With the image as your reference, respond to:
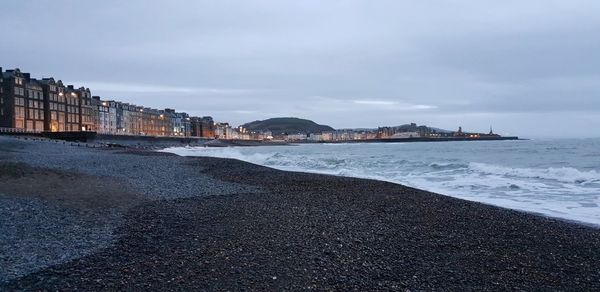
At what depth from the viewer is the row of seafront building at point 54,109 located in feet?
256

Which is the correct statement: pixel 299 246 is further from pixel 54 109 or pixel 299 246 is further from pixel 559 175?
pixel 54 109

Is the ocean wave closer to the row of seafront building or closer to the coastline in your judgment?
the coastline

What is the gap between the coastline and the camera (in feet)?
18.4

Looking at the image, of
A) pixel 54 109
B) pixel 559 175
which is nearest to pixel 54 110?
pixel 54 109

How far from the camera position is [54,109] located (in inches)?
3590

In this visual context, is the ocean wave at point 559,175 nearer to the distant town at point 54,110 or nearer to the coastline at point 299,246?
the coastline at point 299,246

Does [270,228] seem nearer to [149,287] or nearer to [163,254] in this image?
[163,254]

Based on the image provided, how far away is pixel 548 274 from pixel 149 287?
5.53 meters

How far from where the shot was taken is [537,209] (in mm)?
12602

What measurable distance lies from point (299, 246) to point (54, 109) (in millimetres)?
99588

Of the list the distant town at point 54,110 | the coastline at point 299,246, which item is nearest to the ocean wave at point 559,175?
the coastline at point 299,246

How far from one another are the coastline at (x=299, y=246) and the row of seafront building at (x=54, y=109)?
245 feet

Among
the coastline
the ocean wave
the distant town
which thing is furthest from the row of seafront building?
the coastline

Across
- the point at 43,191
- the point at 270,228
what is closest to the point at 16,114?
the point at 43,191
